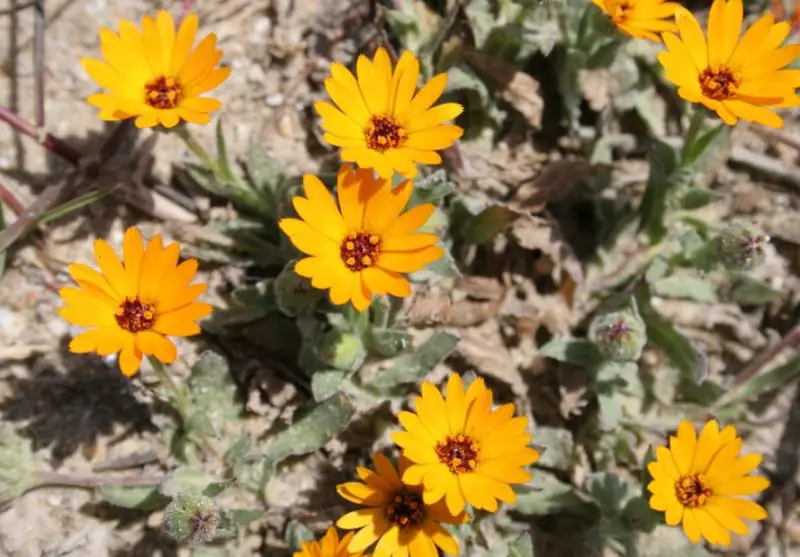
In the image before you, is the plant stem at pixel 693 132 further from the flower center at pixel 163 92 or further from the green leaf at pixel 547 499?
the flower center at pixel 163 92

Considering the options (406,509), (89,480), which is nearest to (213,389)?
(89,480)

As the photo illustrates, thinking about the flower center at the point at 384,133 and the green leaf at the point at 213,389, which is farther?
the green leaf at the point at 213,389

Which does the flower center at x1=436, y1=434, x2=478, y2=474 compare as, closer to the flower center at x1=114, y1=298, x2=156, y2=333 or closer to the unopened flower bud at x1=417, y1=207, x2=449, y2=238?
the unopened flower bud at x1=417, y1=207, x2=449, y2=238

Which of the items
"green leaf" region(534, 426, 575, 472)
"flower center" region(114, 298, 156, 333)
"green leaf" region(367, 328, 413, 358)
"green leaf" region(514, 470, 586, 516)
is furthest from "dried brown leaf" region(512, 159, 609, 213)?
"flower center" region(114, 298, 156, 333)

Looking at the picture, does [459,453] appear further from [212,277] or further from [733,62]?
[733,62]

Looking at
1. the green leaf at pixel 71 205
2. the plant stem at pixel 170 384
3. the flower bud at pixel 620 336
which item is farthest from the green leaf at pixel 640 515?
the green leaf at pixel 71 205
